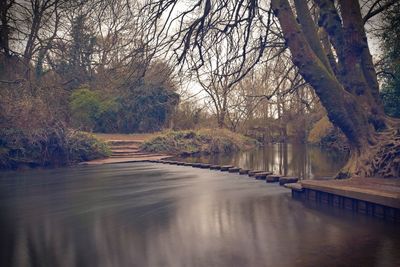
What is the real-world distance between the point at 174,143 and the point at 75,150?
6911mm

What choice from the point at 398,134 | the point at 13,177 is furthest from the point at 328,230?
the point at 13,177

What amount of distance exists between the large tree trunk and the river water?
178cm

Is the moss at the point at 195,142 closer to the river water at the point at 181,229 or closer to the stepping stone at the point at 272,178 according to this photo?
the stepping stone at the point at 272,178

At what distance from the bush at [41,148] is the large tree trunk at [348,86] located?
1000 cm

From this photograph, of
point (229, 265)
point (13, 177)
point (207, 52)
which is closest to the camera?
point (229, 265)

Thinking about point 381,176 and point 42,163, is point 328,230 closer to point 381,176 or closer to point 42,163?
point 381,176

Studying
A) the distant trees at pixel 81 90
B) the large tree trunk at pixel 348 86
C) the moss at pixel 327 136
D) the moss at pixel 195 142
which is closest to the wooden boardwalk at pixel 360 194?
the large tree trunk at pixel 348 86

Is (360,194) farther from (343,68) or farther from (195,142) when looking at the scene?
(195,142)

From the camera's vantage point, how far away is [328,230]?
215 inches

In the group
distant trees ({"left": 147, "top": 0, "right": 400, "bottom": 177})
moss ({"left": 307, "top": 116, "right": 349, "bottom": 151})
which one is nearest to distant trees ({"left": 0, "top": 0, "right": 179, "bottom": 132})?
distant trees ({"left": 147, "top": 0, "right": 400, "bottom": 177})

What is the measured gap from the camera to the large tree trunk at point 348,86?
8.04m

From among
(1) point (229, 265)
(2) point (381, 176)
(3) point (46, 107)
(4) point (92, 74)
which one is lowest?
(1) point (229, 265)

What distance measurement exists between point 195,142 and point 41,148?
10.2 meters

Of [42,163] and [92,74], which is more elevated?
[92,74]
